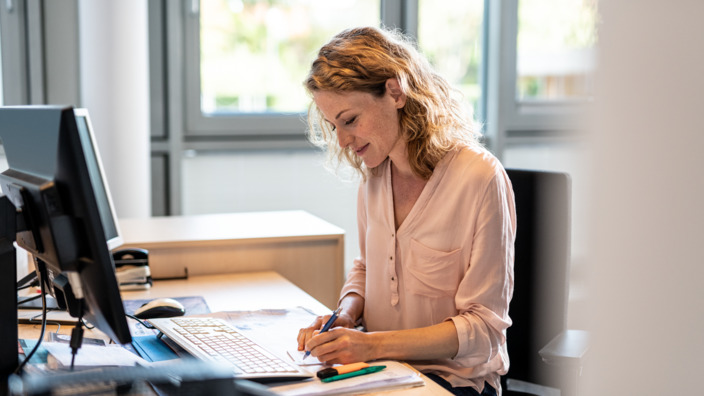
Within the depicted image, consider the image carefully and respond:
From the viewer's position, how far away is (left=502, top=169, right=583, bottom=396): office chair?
151 cm

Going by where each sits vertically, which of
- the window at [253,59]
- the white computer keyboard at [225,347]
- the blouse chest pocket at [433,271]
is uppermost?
the window at [253,59]

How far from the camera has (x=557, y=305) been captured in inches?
60.2

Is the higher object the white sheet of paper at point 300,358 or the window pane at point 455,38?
the window pane at point 455,38

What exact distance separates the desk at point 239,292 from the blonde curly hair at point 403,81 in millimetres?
440

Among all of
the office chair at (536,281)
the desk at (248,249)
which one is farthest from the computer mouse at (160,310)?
the office chair at (536,281)

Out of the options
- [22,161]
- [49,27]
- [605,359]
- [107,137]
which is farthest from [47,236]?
[49,27]

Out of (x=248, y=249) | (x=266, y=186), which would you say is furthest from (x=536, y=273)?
(x=266, y=186)

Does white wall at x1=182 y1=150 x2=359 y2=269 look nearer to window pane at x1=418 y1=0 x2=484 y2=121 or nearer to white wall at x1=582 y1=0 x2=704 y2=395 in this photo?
window pane at x1=418 y1=0 x2=484 y2=121

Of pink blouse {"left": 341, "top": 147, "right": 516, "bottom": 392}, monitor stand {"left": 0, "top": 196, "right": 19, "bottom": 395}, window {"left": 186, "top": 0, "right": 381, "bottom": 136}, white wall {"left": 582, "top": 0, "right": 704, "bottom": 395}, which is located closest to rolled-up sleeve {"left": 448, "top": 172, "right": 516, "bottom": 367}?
pink blouse {"left": 341, "top": 147, "right": 516, "bottom": 392}

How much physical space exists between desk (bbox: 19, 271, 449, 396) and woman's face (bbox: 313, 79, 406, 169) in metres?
0.38

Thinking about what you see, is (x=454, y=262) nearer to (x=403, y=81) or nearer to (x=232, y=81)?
(x=403, y=81)

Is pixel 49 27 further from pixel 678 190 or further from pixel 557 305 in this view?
pixel 678 190

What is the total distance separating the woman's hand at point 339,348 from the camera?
3.65ft

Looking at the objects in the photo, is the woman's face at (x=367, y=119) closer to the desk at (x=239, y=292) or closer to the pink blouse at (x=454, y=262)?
the pink blouse at (x=454, y=262)
